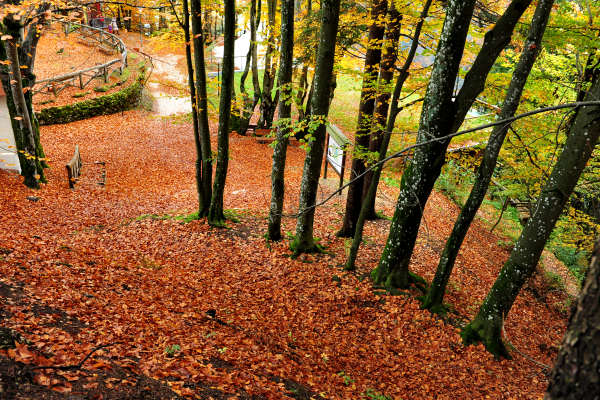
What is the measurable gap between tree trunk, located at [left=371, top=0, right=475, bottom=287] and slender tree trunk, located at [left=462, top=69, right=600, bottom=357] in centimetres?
167

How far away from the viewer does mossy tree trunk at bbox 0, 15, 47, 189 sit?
9.47 metres

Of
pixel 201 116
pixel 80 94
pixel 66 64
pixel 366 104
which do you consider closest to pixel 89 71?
pixel 66 64

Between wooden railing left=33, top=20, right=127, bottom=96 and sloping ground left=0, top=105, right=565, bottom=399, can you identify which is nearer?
sloping ground left=0, top=105, right=565, bottom=399

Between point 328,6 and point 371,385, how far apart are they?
23.1ft

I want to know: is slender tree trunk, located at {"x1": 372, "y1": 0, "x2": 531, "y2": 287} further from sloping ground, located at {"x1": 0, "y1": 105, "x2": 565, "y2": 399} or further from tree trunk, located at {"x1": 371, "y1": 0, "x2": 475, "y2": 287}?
sloping ground, located at {"x1": 0, "y1": 105, "x2": 565, "y2": 399}

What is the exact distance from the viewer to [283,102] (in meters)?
8.31

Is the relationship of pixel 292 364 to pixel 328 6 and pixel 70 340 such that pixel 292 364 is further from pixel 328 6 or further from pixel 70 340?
pixel 328 6

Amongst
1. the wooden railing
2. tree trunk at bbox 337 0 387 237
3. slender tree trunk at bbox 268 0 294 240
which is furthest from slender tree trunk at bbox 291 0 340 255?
the wooden railing

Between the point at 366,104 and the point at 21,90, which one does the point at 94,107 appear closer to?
the point at 21,90

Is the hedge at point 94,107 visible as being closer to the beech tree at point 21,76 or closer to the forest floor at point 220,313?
the beech tree at point 21,76

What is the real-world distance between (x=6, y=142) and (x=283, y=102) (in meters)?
10.2

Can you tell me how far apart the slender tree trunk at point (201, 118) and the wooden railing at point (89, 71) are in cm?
752

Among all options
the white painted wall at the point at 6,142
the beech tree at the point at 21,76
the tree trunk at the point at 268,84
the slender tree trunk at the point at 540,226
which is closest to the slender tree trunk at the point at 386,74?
the slender tree trunk at the point at 540,226

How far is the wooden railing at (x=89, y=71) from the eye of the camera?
60.1 feet
